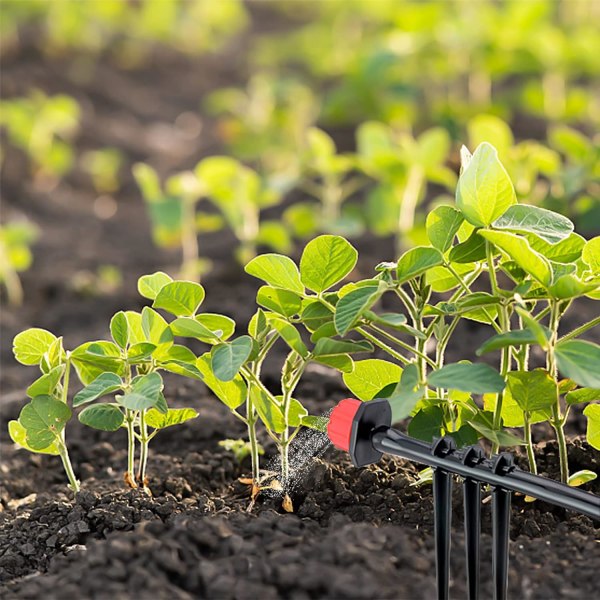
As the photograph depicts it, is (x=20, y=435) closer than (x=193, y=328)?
No

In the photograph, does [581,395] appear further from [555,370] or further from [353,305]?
[353,305]

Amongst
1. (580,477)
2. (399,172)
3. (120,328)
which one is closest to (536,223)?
(580,477)

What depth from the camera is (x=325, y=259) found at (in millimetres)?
1560

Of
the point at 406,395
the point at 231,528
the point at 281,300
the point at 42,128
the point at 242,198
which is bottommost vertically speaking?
the point at 231,528

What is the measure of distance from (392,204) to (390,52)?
1427mm

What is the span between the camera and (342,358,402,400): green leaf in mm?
1643

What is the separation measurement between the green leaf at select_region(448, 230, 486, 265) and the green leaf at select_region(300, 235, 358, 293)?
0.50 feet

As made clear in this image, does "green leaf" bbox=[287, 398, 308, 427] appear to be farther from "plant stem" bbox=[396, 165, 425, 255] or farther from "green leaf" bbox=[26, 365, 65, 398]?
"plant stem" bbox=[396, 165, 425, 255]

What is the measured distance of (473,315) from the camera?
1.62m

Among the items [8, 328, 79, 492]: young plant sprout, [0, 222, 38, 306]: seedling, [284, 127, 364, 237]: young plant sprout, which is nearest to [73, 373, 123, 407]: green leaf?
[8, 328, 79, 492]: young plant sprout

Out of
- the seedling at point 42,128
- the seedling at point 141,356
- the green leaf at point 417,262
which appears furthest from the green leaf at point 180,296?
the seedling at point 42,128

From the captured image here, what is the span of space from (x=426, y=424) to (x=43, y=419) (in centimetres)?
62

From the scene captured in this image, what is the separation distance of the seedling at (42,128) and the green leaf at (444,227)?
3640 mm

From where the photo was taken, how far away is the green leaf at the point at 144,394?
1.47 metres
